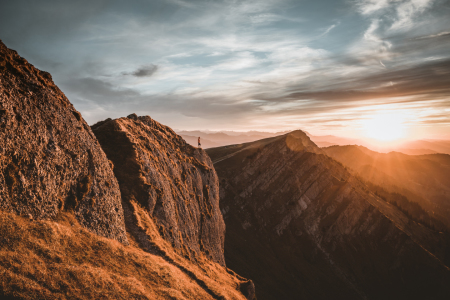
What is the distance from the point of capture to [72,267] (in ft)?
61.2

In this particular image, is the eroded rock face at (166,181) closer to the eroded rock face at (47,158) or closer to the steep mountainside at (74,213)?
the steep mountainside at (74,213)

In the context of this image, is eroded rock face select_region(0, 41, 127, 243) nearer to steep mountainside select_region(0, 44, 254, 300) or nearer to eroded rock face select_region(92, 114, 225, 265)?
steep mountainside select_region(0, 44, 254, 300)

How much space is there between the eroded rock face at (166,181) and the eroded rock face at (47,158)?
4.96 meters

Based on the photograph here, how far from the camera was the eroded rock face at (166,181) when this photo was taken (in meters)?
32.4

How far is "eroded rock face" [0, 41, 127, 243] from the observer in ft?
61.3

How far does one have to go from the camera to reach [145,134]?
1650 inches

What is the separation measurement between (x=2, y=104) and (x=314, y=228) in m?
95.9

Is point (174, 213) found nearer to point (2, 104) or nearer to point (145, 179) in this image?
point (145, 179)

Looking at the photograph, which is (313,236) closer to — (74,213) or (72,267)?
(74,213)

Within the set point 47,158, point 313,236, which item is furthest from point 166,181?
point 313,236

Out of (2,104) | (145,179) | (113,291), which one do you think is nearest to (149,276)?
(113,291)

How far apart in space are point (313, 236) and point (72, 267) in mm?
87639

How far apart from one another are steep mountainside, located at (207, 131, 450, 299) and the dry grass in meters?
42.5

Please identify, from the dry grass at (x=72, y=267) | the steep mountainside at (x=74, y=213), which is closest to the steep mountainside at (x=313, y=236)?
the steep mountainside at (x=74, y=213)
